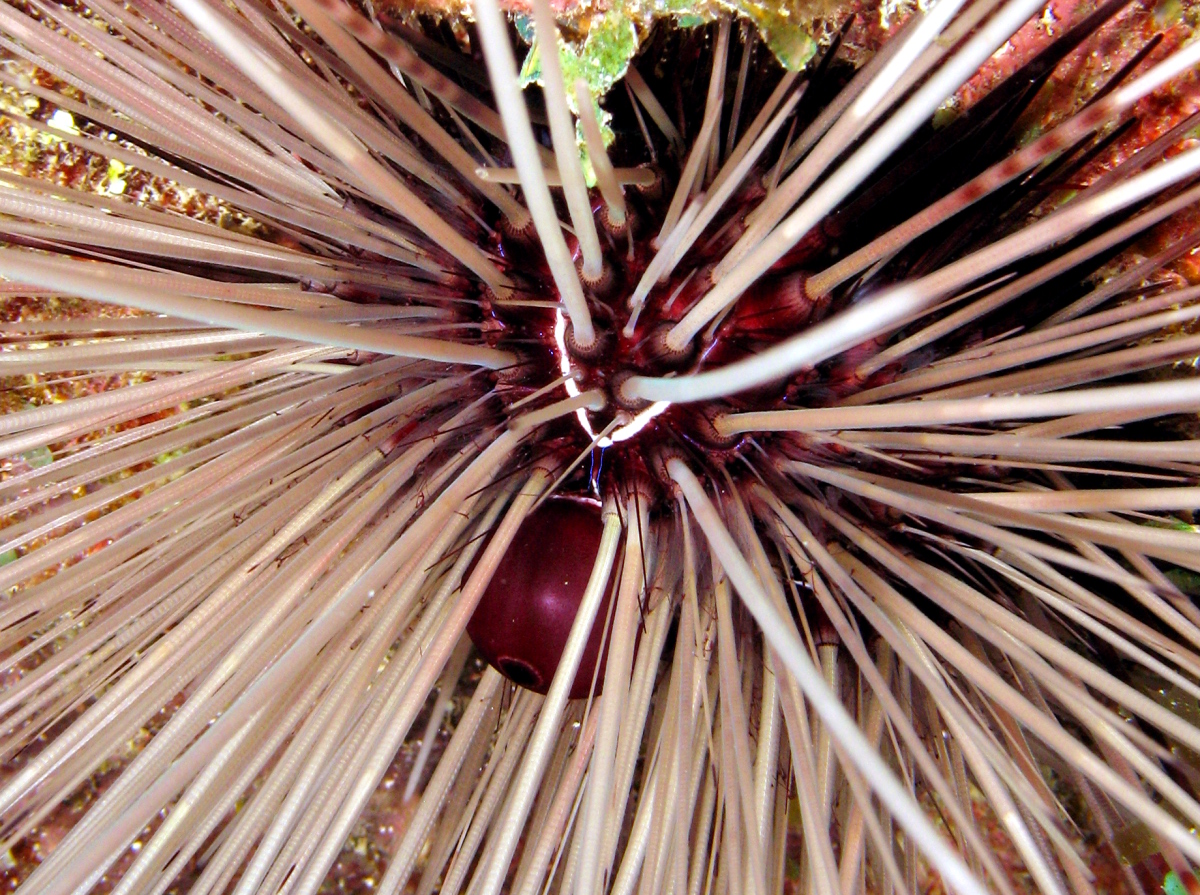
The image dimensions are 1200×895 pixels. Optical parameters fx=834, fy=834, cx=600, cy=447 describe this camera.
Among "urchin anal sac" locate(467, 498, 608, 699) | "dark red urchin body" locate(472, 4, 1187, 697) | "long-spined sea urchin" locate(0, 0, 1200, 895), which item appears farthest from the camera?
"urchin anal sac" locate(467, 498, 608, 699)

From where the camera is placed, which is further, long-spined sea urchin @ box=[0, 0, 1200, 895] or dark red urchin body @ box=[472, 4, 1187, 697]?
dark red urchin body @ box=[472, 4, 1187, 697]

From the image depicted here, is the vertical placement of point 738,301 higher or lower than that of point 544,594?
higher

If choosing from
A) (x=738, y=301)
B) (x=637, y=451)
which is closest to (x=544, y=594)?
(x=637, y=451)

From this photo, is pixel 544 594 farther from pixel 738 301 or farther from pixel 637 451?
pixel 738 301

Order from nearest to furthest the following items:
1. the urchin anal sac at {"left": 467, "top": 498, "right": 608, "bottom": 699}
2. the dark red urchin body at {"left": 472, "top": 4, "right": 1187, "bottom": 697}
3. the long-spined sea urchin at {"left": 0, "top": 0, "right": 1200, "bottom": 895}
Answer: the long-spined sea urchin at {"left": 0, "top": 0, "right": 1200, "bottom": 895} → the dark red urchin body at {"left": 472, "top": 4, "right": 1187, "bottom": 697} → the urchin anal sac at {"left": 467, "top": 498, "right": 608, "bottom": 699}

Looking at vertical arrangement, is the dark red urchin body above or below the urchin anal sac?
above

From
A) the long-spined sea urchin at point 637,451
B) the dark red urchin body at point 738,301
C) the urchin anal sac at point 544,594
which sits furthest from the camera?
the urchin anal sac at point 544,594

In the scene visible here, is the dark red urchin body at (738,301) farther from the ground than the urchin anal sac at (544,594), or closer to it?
farther from the ground

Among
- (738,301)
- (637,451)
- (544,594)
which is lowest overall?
(544,594)

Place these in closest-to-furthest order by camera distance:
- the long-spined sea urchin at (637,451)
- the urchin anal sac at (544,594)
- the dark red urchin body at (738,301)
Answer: the long-spined sea urchin at (637,451) → the dark red urchin body at (738,301) → the urchin anal sac at (544,594)

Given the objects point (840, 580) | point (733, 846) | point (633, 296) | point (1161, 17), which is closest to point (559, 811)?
point (733, 846)
